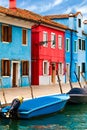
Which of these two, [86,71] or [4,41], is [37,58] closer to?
[4,41]

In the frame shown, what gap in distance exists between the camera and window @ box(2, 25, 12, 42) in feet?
112

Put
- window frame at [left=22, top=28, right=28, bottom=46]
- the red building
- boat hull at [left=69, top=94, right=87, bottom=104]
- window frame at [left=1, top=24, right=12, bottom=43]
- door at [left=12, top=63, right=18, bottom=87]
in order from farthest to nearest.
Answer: the red building → window frame at [left=22, top=28, right=28, bottom=46] → door at [left=12, top=63, right=18, bottom=87] → window frame at [left=1, top=24, right=12, bottom=43] → boat hull at [left=69, top=94, right=87, bottom=104]

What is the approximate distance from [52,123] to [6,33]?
1646 cm

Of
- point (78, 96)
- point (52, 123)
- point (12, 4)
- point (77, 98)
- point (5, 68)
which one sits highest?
point (12, 4)

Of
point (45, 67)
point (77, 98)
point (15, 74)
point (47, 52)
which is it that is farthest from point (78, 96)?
point (47, 52)

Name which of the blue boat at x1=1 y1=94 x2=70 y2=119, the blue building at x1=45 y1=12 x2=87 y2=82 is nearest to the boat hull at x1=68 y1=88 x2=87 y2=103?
the blue boat at x1=1 y1=94 x2=70 y2=119

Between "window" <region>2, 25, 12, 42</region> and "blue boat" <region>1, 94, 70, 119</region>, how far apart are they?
1230 centimetres

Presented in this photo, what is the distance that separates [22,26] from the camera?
1442 inches

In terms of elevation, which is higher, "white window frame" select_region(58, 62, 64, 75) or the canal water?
"white window frame" select_region(58, 62, 64, 75)

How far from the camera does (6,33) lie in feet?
113

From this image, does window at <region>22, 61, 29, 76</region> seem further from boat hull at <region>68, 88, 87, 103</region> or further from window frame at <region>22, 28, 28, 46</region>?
boat hull at <region>68, 88, 87, 103</region>

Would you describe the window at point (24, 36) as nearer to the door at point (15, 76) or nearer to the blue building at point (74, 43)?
the door at point (15, 76)

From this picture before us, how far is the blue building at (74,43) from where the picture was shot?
49.4 meters

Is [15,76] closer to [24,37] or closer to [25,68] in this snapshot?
[25,68]
